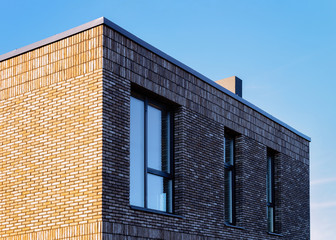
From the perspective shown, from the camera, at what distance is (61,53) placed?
13.9m

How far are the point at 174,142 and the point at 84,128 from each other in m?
3.16

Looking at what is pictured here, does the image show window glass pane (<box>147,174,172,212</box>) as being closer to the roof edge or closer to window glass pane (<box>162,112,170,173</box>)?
window glass pane (<box>162,112,170,173</box>)

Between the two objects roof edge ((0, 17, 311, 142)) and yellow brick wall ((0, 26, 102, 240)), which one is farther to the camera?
roof edge ((0, 17, 311, 142))

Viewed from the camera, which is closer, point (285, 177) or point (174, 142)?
point (174, 142)

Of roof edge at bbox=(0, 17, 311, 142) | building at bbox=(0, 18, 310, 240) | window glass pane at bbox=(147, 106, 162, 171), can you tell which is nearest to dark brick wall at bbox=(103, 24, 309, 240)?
building at bbox=(0, 18, 310, 240)

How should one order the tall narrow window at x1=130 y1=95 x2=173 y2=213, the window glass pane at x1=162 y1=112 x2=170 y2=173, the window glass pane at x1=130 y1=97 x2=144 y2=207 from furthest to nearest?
the window glass pane at x1=162 y1=112 x2=170 y2=173 < the tall narrow window at x1=130 y1=95 x2=173 y2=213 < the window glass pane at x1=130 y1=97 x2=144 y2=207

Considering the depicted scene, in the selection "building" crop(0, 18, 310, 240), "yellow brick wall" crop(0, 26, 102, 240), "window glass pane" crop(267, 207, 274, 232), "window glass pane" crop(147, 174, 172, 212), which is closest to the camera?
"yellow brick wall" crop(0, 26, 102, 240)

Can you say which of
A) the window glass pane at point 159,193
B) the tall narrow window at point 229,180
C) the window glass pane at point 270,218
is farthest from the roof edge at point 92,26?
the window glass pane at point 270,218

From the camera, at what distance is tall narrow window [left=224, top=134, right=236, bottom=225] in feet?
58.6

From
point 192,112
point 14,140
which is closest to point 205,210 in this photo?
point 192,112

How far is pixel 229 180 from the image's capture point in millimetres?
18047

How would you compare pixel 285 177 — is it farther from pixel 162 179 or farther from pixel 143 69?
pixel 143 69

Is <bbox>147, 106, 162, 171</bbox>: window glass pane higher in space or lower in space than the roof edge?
lower

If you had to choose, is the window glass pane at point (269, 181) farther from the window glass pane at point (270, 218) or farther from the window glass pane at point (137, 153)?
the window glass pane at point (137, 153)
